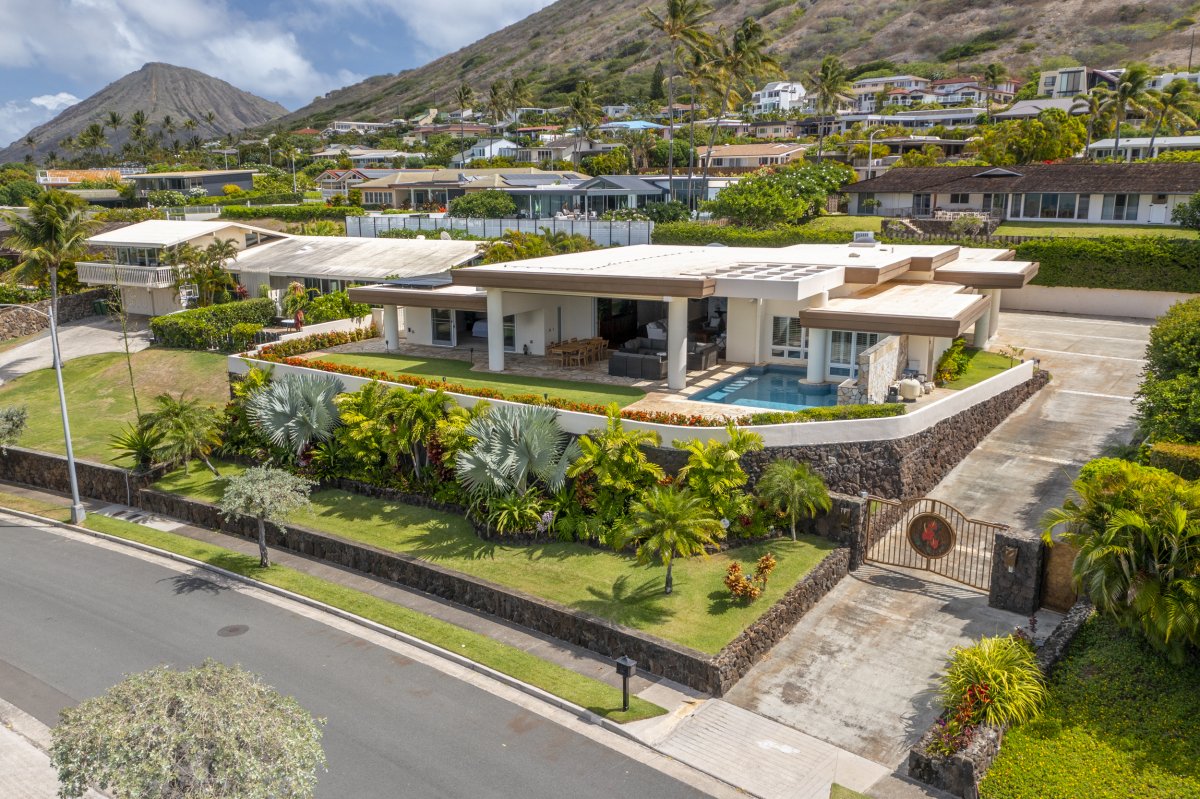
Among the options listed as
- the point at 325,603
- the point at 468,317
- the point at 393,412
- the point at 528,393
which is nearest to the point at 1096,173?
the point at 468,317

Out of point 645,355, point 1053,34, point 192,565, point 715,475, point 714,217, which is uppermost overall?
point 1053,34

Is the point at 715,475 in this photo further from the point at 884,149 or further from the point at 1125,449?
the point at 884,149

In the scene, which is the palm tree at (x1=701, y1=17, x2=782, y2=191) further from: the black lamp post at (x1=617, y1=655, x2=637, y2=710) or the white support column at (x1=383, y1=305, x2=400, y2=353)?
the black lamp post at (x1=617, y1=655, x2=637, y2=710)

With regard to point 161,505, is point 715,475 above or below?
above

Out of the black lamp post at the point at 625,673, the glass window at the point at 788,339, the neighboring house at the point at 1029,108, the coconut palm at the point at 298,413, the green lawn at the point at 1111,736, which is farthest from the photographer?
the neighboring house at the point at 1029,108

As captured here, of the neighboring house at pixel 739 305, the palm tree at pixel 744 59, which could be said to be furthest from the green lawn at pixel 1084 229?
the palm tree at pixel 744 59

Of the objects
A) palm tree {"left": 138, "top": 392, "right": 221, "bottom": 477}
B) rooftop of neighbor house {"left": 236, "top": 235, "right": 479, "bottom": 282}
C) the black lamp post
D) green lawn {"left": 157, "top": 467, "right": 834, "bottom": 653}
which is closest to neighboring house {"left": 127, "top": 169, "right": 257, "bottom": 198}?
rooftop of neighbor house {"left": 236, "top": 235, "right": 479, "bottom": 282}

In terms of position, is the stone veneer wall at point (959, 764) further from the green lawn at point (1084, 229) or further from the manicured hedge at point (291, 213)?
the manicured hedge at point (291, 213)
